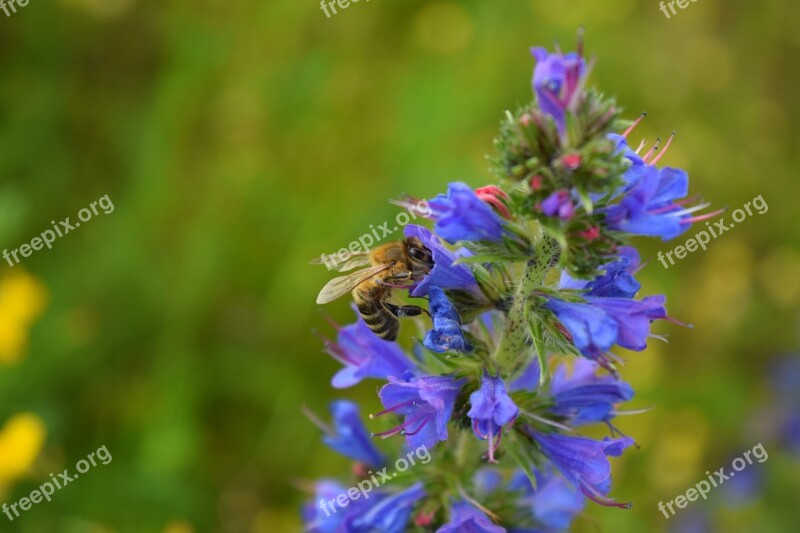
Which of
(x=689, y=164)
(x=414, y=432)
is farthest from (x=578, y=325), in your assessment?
(x=689, y=164)

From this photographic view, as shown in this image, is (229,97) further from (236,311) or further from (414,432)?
(414,432)

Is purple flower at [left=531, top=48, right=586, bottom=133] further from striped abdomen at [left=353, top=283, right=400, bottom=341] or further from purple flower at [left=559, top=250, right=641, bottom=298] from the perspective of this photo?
striped abdomen at [left=353, top=283, right=400, bottom=341]

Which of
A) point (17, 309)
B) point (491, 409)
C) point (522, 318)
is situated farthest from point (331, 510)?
point (17, 309)

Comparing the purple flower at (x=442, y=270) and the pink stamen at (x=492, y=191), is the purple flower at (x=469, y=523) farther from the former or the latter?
the pink stamen at (x=492, y=191)

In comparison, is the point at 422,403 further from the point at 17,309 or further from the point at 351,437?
the point at 17,309

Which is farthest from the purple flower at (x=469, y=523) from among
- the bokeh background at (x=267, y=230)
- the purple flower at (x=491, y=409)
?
the bokeh background at (x=267, y=230)
